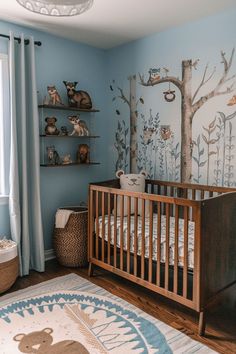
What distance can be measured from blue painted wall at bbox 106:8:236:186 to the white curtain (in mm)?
1100

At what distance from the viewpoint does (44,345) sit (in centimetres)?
189

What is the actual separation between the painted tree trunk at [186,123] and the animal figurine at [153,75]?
31cm

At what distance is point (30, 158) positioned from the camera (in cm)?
302

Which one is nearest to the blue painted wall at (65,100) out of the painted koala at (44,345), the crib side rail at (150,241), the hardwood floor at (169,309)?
the hardwood floor at (169,309)

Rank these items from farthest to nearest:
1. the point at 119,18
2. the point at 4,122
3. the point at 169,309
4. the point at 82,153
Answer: the point at 82,153 → the point at 4,122 → the point at 119,18 → the point at 169,309

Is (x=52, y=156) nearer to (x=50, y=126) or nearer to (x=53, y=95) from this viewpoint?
(x=50, y=126)

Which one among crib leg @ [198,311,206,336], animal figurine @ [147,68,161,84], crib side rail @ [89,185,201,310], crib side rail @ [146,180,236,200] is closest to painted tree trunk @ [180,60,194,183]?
crib side rail @ [146,180,236,200]

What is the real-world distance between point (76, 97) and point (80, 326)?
2.28 meters

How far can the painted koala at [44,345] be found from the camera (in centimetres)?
184

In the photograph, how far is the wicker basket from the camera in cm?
312

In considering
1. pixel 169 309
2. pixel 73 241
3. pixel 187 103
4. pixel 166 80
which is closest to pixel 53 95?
pixel 166 80

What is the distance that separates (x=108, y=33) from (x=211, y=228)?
2305 mm

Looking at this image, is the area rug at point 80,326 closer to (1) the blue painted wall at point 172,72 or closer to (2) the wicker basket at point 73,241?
(2) the wicker basket at point 73,241

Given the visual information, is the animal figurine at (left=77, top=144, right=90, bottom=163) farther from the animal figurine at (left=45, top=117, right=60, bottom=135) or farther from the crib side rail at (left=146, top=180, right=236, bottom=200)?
the crib side rail at (left=146, top=180, right=236, bottom=200)
